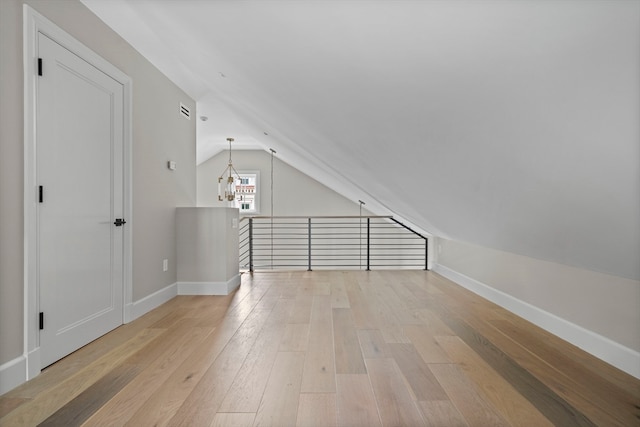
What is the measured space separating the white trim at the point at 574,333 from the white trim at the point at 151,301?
3153 mm

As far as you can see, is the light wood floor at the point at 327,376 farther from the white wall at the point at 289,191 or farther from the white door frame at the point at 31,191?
the white wall at the point at 289,191

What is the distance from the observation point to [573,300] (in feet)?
7.91

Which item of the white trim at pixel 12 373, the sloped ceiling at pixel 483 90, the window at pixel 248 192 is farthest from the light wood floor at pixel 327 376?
the window at pixel 248 192

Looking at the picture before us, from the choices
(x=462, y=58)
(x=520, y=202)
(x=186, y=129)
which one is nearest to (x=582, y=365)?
(x=520, y=202)

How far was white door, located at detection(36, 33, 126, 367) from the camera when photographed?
2.06 meters

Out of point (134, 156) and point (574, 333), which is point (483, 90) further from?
point (134, 156)

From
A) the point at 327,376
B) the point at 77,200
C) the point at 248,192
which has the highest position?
the point at 248,192

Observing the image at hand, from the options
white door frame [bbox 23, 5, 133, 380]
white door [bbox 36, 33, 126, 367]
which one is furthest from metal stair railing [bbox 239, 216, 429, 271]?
white door frame [bbox 23, 5, 133, 380]

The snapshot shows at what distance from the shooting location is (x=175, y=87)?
3.80m

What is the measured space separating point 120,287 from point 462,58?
9.23 feet

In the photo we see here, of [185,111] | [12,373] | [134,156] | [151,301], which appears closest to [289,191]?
[185,111]

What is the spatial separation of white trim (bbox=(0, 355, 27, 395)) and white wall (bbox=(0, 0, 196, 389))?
0.01m

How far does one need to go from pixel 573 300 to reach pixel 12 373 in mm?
3254

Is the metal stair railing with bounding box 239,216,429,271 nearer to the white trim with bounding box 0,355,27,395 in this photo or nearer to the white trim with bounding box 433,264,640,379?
the white trim with bounding box 433,264,640,379
